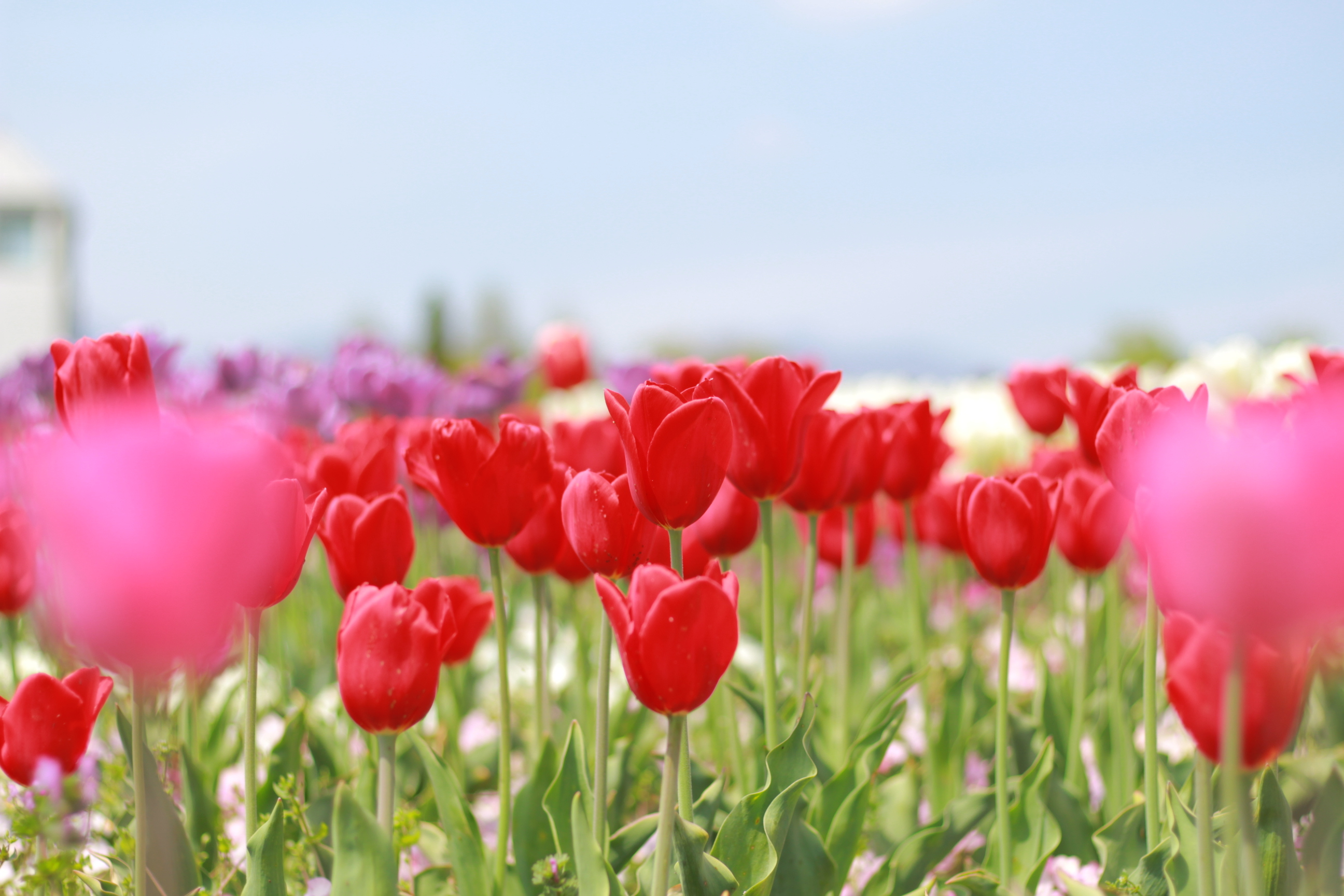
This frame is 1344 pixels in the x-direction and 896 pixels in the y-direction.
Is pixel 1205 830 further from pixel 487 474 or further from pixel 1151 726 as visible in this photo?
pixel 487 474

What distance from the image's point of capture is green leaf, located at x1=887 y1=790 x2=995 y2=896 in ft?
5.61

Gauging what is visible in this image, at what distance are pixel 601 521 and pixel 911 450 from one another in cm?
118

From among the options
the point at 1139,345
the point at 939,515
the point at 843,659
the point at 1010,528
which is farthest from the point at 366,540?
the point at 1139,345

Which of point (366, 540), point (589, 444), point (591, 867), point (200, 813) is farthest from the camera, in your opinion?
point (589, 444)

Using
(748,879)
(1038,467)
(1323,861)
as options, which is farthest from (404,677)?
(1038,467)

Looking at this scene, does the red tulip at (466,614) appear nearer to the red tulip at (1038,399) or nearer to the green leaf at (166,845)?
the green leaf at (166,845)

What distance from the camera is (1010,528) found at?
151 cm

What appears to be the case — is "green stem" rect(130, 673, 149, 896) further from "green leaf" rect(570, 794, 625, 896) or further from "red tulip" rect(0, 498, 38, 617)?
"red tulip" rect(0, 498, 38, 617)

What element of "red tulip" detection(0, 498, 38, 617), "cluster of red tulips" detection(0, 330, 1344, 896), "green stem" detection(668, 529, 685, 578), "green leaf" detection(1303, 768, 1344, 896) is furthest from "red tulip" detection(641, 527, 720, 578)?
"red tulip" detection(0, 498, 38, 617)

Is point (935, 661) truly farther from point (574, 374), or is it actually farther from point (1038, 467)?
point (574, 374)

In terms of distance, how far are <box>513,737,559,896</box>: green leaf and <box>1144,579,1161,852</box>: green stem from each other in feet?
2.64

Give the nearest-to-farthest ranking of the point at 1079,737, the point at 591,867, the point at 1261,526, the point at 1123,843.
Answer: the point at 1261,526 < the point at 591,867 < the point at 1123,843 < the point at 1079,737

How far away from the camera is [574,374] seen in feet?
17.3

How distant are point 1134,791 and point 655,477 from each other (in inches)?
55.2
